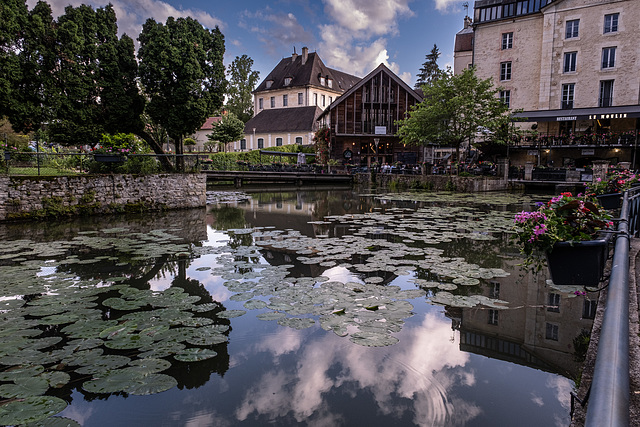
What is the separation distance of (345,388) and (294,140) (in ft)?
153

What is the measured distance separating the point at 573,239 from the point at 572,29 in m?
33.3

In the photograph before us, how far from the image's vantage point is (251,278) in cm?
593

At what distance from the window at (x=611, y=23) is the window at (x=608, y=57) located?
1.23 m

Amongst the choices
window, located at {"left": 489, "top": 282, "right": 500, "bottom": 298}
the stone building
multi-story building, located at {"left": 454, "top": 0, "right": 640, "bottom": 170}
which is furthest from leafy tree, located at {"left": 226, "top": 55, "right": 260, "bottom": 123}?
window, located at {"left": 489, "top": 282, "right": 500, "bottom": 298}

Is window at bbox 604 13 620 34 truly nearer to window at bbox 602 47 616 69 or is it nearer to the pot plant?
window at bbox 602 47 616 69

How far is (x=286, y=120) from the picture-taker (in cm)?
5091

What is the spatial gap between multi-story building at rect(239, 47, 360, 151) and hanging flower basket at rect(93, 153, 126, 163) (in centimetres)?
3422

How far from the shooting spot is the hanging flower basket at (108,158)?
13.5 metres

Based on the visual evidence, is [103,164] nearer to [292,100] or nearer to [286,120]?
[286,120]

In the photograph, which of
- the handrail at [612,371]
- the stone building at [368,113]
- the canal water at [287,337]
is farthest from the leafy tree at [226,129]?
the handrail at [612,371]

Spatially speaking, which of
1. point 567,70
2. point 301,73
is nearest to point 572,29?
point 567,70

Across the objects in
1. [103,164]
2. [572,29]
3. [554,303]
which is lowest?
[554,303]

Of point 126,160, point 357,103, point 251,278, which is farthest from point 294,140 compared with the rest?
point 251,278

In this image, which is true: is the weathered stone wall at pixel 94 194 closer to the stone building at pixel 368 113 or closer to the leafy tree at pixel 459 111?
the leafy tree at pixel 459 111
